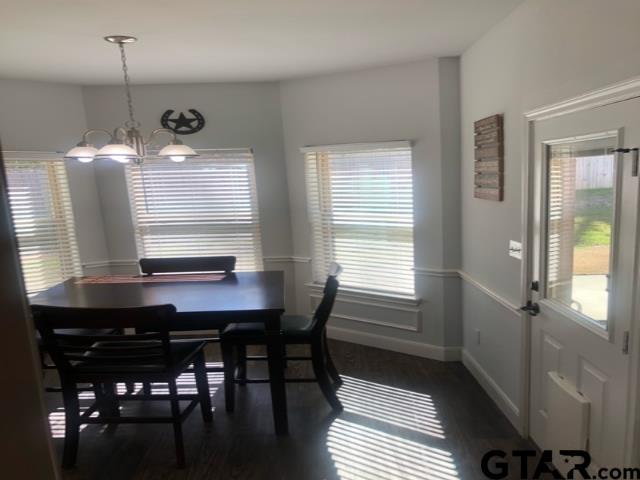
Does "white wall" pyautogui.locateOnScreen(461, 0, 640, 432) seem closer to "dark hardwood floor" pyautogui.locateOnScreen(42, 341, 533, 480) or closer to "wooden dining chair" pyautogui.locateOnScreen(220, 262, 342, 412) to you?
"dark hardwood floor" pyautogui.locateOnScreen(42, 341, 533, 480)

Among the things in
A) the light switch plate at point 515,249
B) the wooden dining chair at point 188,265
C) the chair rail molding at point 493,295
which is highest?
the light switch plate at point 515,249

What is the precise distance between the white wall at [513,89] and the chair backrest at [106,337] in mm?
1935

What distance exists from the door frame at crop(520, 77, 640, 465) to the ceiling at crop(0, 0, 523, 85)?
0.66 meters

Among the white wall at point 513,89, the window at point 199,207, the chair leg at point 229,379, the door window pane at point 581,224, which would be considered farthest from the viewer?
the window at point 199,207

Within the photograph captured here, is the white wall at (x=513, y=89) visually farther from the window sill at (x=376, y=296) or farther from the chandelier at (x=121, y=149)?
the chandelier at (x=121, y=149)

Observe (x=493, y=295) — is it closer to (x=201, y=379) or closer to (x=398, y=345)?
(x=398, y=345)

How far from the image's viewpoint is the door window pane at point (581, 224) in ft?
5.78

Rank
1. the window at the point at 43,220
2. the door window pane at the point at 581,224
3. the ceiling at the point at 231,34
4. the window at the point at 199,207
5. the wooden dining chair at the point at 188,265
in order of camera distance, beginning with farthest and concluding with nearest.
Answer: the window at the point at 199,207 → the window at the point at 43,220 → the wooden dining chair at the point at 188,265 → the ceiling at the point at 231,34 → the door window pane at the point at 581,224

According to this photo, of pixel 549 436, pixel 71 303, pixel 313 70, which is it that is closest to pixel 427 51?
pixel 313 70

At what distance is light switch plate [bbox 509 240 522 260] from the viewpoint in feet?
7.96

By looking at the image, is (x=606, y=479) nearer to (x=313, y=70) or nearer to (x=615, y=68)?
(x=615, y=68)

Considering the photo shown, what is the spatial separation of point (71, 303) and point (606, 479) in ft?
9.47

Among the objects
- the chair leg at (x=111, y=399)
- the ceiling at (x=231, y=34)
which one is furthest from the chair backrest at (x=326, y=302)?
the ceiling at (x=231, y=34)

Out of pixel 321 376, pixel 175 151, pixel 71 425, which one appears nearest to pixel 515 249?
pixel 321 376
